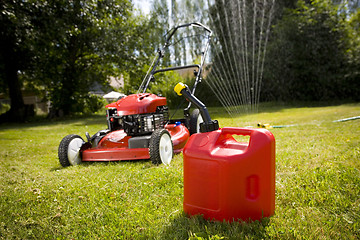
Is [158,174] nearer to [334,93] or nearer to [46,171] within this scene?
[46,171]

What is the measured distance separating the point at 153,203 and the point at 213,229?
2.57ft

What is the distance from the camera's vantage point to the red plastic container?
1.98 metres

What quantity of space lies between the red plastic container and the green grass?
0.32ft

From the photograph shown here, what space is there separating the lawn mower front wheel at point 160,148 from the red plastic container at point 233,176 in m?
1.72

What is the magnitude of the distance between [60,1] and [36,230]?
13851 millimetres

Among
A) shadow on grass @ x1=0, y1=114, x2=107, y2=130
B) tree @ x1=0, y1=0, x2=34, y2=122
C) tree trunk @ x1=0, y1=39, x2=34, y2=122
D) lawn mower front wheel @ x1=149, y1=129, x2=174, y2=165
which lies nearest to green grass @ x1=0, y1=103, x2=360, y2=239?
lawn mower front wheel @ x1=149, y1=129, x2=174, y2=165

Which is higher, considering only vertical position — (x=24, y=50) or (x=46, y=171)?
(x=24, y=50)

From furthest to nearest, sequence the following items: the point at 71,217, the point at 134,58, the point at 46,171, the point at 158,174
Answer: the point at 134,58 → the point at 46,171 → the point at 158,174 → the point at 71,217

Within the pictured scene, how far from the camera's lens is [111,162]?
4285 millimetres

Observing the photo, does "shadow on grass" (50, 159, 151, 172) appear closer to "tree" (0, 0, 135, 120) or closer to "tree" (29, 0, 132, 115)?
"tree" (0, 0, 135, 120)

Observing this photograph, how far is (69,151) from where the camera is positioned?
13.9ft

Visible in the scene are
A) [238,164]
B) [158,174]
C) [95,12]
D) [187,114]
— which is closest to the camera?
[238,164]

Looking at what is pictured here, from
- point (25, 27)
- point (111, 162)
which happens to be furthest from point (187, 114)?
point (25, 27)

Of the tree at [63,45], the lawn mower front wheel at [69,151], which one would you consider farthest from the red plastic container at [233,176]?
the tree at [63,45]
